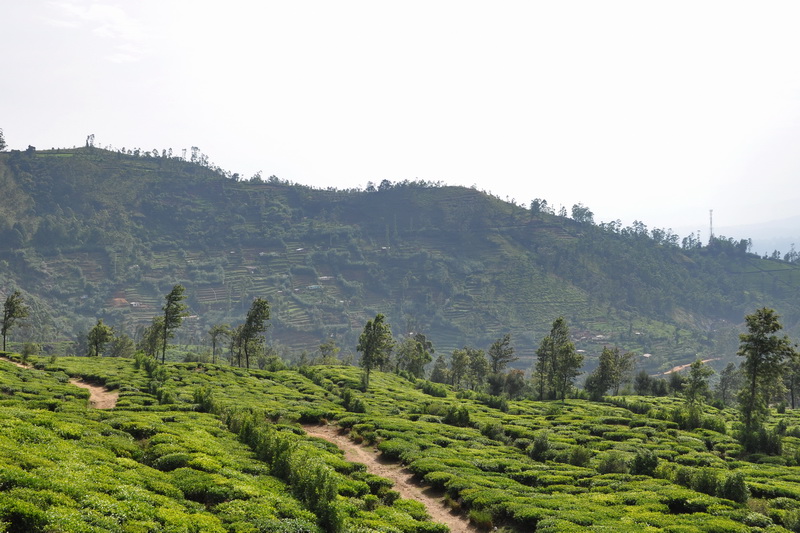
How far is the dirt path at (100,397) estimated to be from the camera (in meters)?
47.9

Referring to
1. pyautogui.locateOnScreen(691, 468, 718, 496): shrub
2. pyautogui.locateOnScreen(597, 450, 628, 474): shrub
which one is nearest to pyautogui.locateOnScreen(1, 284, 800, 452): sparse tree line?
pyautogui.locateOnScreen(597, 450, 628, 474): shrub

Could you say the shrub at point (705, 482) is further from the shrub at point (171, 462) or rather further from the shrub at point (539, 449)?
the shrub at point (171, 462)

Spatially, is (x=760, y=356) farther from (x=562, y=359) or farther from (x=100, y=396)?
(x=100, y=396)

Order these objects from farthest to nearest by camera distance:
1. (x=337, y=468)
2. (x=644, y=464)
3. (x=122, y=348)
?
1. (x=122, y=348)
2. (x=644, y=464)
3. (x=337, y=468)

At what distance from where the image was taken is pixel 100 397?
52.1 metres

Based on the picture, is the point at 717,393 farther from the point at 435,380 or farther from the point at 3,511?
the point at 3,511

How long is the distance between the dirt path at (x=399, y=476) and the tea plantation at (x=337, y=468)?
0.84 meters

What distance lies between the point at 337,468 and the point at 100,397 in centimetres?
3334

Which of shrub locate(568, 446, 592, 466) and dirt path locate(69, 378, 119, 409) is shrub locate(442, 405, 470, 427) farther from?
dirt path locate(69, 378, 119, 409)

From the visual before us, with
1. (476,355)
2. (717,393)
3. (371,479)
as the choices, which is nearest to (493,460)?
(371,479)

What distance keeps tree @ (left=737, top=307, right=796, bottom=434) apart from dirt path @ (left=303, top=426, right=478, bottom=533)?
134 feet

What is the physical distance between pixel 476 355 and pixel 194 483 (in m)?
106

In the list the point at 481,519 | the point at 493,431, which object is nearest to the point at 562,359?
the point at 493,431

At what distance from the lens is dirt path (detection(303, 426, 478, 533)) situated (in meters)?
29.7
